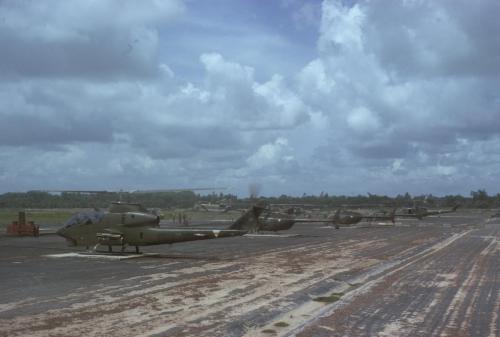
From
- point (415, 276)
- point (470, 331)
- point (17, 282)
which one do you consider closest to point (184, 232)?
point (17, 282)

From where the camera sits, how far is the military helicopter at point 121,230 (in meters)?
25.0

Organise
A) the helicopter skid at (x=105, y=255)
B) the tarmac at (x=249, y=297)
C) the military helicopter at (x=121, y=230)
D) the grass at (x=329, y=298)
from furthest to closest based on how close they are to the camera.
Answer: the military helicopter at (x=121, y=230), the helicopter skid at (x=105, y=255), the grass at (x=329, y=298), the tarmac at (x=249, y=297)

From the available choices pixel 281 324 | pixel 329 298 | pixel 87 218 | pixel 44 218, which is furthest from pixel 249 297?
pixel 44 218

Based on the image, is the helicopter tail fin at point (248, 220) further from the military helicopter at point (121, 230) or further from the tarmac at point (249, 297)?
the tarmac at point (249, 297)

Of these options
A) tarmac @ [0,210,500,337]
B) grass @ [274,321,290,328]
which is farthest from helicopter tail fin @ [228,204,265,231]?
grass @ [274,321,290,328]

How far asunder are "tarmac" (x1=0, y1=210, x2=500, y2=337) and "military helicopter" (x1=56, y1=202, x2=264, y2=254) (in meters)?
1.59

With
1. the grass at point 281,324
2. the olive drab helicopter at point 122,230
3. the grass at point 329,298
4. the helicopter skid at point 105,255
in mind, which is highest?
the olive drab helicopter at point 122,230

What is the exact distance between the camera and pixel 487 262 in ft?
75.6

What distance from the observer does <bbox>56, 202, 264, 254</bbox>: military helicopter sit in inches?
986

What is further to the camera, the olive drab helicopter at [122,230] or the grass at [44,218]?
the grass at [44,218]

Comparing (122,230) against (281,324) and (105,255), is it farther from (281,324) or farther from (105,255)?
(281,324)

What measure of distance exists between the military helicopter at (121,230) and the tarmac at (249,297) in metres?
1.59

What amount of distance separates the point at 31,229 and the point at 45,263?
26754mm

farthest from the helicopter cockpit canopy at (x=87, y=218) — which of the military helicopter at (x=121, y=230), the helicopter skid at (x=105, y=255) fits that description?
the helicopter skid at (x=105, y=255)
